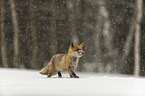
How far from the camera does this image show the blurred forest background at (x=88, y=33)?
175 inches

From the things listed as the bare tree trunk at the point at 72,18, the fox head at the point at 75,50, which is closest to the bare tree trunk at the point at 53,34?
the bare tree trunk at the point at 72,18

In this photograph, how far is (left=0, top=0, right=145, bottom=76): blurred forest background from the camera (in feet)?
14.6

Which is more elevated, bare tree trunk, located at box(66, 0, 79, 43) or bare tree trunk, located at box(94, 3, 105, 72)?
bare tree trunk, located at box(66, 0, 79, 43)

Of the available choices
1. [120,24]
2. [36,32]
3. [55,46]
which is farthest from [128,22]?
[36,32]

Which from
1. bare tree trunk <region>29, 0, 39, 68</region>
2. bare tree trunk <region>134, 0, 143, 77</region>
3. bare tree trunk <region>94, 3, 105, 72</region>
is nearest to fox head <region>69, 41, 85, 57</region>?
bare tree trunk <region>94, 3, 105, 72</region>

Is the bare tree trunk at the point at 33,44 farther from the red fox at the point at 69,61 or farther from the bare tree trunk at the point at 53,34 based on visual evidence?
the red fox at the point at 69,61

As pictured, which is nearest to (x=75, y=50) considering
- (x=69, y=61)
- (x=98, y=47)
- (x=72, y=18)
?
(x=69, y=61)

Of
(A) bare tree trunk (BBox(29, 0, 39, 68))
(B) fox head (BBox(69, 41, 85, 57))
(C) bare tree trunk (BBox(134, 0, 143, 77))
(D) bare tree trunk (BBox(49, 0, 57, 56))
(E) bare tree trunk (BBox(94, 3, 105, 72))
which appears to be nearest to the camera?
(B) fox head (BBox(69, 41, 85, 57))

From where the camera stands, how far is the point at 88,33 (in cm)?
465

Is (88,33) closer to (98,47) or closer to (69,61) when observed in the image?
(98,47)

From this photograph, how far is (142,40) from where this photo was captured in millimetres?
4324

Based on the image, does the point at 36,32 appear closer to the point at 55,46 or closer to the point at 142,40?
the point at 55,46

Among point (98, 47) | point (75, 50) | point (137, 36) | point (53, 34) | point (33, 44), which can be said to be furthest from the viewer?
point (33, 44)

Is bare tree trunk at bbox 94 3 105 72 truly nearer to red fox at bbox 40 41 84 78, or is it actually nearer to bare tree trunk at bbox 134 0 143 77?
bare tree trunk at bbox 134 0 143 77
